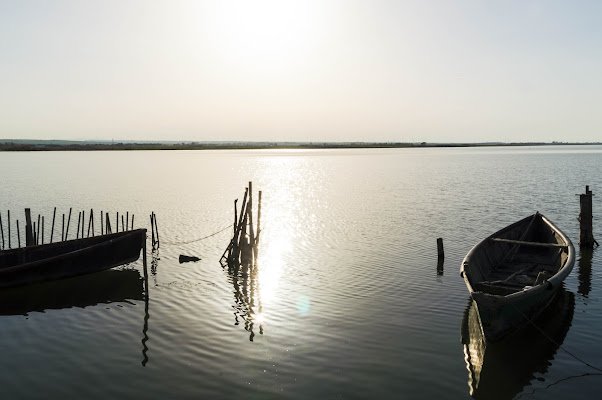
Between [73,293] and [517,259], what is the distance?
60.2ft

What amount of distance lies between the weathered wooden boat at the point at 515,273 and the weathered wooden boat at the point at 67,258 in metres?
13.1

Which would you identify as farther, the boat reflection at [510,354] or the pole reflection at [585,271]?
the pole reflection at [585,271]

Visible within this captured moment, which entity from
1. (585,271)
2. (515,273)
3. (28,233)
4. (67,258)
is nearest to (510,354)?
(515,273)

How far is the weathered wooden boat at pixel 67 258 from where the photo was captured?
54.9ft

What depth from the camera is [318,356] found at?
11594 mm

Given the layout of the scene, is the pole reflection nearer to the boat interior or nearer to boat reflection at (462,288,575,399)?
the boat interior

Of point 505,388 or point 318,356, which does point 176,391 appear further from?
point 505,388

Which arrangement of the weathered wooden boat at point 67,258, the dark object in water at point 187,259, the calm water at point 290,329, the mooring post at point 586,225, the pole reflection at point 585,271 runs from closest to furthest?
the calm water at point 290,329
the weathered wooden boat at point 67,258
the pole reflection at point 585,271
the dark object in water at point 187,259
the mooring post at point 586,225

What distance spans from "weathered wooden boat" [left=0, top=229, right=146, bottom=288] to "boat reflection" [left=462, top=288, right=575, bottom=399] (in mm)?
12934

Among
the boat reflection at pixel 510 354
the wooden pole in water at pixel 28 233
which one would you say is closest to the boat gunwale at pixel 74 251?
the wooden pole in water at pixel 28 233

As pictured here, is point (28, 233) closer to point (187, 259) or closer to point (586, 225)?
point (187, 259)

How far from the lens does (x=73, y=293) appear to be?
17188 mm

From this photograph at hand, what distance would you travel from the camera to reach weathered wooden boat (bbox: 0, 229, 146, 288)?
658 inches

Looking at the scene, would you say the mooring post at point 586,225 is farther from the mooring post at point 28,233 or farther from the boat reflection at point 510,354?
the mooring post at point 28,233
